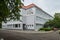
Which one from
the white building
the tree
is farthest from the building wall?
the tree

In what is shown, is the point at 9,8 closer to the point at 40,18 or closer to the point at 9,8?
the point at 9,8

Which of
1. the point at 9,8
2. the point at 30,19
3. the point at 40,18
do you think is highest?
the point at 9,8

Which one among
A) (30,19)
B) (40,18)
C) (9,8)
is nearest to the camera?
(9,8)

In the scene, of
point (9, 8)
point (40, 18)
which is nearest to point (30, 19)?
point (40, 18)

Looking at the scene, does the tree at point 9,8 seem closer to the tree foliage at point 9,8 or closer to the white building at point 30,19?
the tree foliage at point 9,8

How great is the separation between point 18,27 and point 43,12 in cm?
1159

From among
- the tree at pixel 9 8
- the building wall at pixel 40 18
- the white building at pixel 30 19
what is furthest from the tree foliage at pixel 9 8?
the building wall at pixel 40 18

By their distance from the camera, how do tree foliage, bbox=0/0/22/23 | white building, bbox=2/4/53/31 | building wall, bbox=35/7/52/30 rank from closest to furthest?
tree foliage, bbox=0/0/22/23
white building, bbox=2/4/53/31
building wall, bbox=35/7/52/30

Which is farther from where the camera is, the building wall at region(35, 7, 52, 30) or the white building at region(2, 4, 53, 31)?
the building wall at region(35, 7, 52, 30)

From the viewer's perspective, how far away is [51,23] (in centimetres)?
5888

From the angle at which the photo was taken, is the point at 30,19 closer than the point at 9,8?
No

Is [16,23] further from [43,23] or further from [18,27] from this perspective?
[43,23]

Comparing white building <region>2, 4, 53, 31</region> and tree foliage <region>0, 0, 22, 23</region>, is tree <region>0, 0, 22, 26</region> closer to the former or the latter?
tree foliage <region>0, 0, 22, 23</region>

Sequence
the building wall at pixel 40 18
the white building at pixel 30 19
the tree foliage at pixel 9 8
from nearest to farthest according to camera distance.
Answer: the tree foliage at pixel 9 8, the white building at pixel 30 19, the building wall at pixel 40 18
